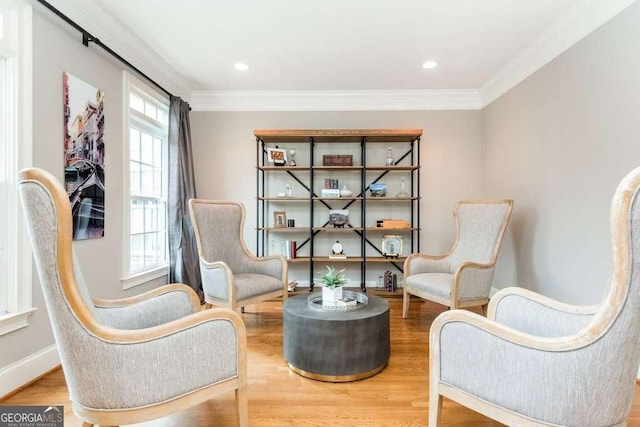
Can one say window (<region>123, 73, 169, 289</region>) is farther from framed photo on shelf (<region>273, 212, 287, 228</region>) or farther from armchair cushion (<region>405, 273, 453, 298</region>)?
armchair cushion (<region>405, 273, 453, 298</region>)

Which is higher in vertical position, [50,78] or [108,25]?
[108,25]

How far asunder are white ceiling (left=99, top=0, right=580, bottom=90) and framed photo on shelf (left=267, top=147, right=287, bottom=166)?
78 cm

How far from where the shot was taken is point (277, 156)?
3.85 m

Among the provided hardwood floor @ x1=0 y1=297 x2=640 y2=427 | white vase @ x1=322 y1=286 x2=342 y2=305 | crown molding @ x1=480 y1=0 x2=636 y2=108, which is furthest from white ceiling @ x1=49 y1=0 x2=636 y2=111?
hardwood floor @ x1=0 y1=297 x2=640 y2=427

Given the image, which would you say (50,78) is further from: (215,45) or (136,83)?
(215,45)

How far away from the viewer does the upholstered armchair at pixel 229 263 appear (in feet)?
8.63

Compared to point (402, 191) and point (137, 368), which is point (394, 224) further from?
point (137, 368)

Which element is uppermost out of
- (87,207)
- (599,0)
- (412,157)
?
(599,0)

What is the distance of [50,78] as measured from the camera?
2072mm

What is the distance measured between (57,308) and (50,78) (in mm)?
1743

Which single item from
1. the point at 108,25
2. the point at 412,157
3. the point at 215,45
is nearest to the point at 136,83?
the point at 108,25

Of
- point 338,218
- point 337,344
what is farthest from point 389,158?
point 337,344

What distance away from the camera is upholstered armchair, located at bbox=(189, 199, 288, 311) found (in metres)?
2.63

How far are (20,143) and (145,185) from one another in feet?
4.54
